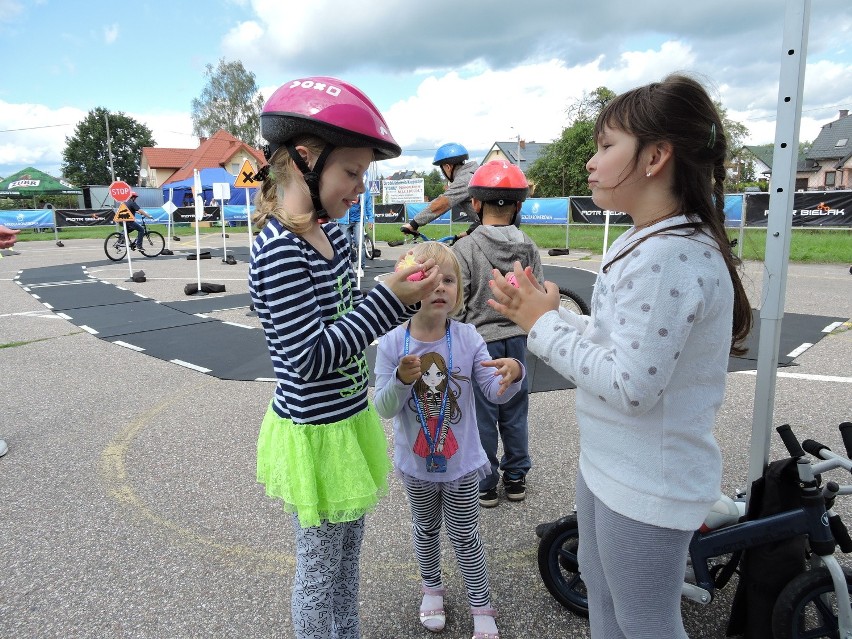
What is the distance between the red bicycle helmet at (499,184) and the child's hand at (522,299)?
1601 mm

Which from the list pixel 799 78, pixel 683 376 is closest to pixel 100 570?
pixel 683 376

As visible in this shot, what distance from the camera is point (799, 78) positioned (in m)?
1.83

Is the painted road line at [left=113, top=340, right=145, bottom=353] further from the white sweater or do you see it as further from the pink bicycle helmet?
the white sweater

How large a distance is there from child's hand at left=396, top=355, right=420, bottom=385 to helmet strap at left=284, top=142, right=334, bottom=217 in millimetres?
588

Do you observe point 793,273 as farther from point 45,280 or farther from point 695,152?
point 45,280

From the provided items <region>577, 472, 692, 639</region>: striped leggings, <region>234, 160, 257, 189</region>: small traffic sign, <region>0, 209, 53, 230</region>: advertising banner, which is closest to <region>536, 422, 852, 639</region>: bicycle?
<region>577, 472, 692, 639</region>: striped leggings

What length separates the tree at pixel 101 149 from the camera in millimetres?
72875

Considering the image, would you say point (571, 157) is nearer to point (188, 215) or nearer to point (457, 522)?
point (188, 215)

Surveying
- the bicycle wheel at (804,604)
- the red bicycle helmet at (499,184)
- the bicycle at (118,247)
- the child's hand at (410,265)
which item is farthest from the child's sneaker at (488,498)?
the bicycle at (118,247)

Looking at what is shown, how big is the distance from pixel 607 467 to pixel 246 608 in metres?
1.72

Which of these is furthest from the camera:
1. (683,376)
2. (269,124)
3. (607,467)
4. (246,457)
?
(246,457)

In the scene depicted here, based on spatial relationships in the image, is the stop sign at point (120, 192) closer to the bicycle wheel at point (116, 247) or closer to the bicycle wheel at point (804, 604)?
the bicycle wheel at point (116, 247)

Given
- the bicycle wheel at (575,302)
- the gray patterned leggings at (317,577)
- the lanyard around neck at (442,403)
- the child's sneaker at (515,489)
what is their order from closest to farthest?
the gray patterned leggings at (317,577) → the lanyard around neck at (442,403) → the child's sneaker at (515,489) → the bicycle wheel at (575,302)

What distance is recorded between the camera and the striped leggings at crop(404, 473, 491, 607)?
7.22 ft
